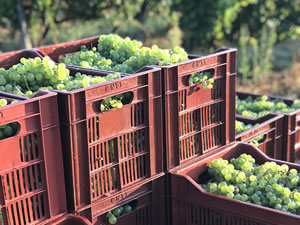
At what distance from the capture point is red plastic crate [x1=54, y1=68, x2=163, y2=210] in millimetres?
2143

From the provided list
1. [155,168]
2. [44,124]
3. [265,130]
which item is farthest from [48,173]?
[265,130]

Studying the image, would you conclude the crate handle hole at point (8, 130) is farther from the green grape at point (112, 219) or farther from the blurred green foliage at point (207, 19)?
the blurred green foliage at point (207, 19)

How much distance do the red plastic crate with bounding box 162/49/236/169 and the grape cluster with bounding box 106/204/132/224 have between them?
315mm

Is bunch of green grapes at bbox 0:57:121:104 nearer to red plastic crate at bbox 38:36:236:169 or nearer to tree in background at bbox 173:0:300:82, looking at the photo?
red plastic crate at bbox 38:36:236:169

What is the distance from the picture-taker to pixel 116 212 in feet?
7.93

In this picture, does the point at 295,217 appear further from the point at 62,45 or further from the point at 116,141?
the point at 62,45

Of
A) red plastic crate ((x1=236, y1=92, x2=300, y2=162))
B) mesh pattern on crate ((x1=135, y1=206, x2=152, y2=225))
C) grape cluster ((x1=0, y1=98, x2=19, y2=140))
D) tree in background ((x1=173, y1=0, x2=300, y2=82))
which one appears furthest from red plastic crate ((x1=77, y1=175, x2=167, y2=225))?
tree in background ((x1=173, y1=0, x2=300, y2=82))

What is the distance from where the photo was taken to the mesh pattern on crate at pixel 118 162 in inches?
89.7

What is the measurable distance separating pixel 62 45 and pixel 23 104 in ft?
3.59

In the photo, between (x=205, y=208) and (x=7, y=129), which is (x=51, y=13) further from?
(x=7, y=129)

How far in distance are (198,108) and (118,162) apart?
599 millimetres

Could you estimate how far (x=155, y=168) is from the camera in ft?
8.36

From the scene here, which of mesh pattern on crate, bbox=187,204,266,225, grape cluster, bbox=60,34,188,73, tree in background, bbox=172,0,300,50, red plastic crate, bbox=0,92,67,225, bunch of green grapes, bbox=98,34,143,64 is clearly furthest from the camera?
tree in background, bbox=172,0,300,50

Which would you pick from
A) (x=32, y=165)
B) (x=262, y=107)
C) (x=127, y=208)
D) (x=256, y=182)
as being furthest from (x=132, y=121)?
(x=262, y=107)
